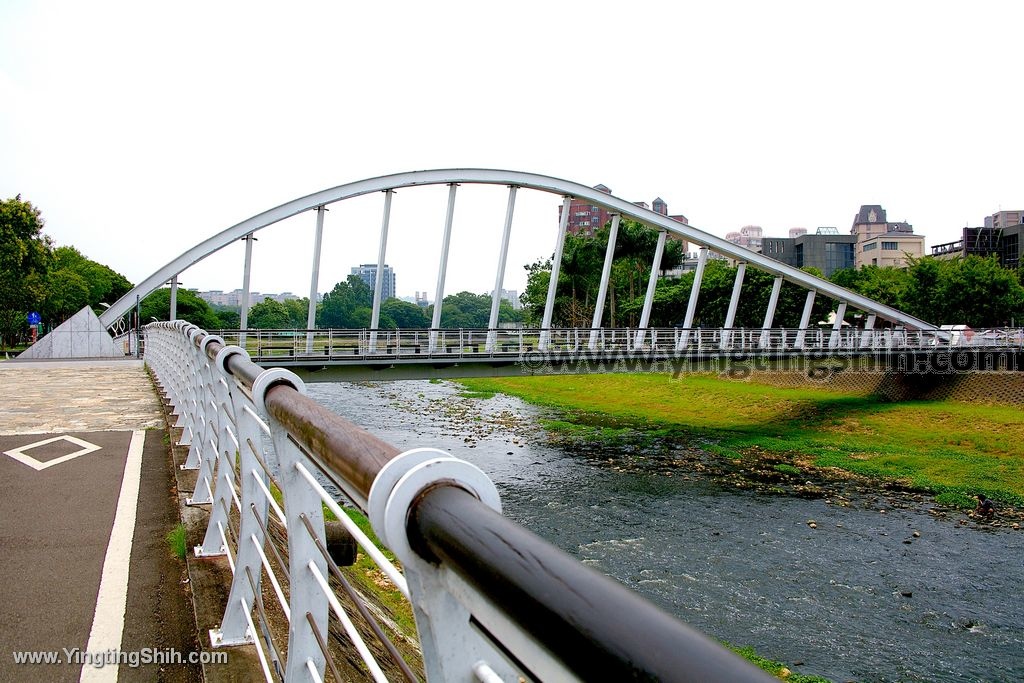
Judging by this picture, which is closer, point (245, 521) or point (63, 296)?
point (245, 521)

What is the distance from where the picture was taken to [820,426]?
26.3 m

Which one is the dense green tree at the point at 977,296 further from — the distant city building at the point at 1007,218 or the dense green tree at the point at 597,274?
the distant city building at the point at 1007,218

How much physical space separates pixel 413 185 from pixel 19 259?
19.0 meters

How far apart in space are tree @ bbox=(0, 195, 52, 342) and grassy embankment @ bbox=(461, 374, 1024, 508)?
21.6 metres

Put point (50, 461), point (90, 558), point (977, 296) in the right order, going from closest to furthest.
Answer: point (90, 558), point (50, 461), point (977, 296)

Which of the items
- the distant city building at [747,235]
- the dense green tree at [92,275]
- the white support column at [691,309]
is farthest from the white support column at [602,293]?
the distant city building at [747,235]

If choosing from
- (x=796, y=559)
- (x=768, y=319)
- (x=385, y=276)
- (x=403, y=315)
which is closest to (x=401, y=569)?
(x=796, y=559)

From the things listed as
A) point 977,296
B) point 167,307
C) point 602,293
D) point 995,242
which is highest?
point 995,242

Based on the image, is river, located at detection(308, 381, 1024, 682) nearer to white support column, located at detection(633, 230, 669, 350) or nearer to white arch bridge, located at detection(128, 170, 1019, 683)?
white arch bridge, located at detection(128, 170, 1019, 683)

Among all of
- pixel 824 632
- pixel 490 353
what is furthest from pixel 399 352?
pixel 824 632

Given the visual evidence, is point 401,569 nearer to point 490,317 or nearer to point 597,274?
point 490,317

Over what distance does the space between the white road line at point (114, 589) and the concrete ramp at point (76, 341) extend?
2653cm

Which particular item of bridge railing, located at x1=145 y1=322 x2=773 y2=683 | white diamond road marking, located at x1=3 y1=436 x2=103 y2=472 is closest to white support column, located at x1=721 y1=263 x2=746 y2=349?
white diamond road marking, located at x1=3 y1=436 x2=103 y2=472

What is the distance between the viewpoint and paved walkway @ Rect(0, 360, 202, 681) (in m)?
2.83
